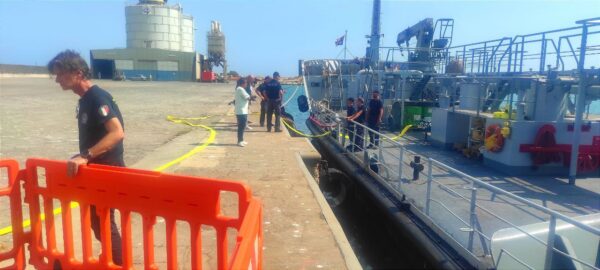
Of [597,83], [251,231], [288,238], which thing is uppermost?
[597,83]

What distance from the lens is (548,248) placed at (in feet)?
10.6

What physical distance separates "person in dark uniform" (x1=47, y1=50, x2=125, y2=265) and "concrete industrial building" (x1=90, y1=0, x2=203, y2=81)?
65.7 meters

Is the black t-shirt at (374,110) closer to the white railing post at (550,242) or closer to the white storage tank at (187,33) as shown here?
the white railing post at (550,242)

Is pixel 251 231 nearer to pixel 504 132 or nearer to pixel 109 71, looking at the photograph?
pixel 504 132

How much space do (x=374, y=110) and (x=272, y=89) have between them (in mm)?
3339

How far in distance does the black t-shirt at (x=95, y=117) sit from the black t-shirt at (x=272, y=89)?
8760mm

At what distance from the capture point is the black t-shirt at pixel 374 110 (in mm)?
10510

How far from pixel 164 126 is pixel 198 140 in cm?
389

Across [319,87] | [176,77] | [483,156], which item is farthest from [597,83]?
[176,77]

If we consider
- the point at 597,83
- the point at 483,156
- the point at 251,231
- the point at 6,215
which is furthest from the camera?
the point at 483,156

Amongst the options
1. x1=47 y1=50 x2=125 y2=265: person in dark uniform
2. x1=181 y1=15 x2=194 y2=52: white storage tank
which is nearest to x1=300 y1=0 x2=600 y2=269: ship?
x1=47 y1=50 x2=125 y2=265: person in dark uniform

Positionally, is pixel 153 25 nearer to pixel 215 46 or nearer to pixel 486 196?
pixel 215 46

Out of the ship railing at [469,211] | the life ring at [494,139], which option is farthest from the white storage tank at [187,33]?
the life ring at [494,139]

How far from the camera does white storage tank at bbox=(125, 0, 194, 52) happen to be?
68.7 meters
